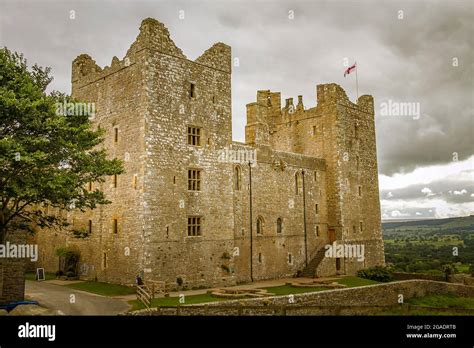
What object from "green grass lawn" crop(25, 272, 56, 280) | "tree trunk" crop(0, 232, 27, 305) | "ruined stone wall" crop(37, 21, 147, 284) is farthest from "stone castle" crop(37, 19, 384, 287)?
"tree trunk" crop(0, 232, 27, 305)

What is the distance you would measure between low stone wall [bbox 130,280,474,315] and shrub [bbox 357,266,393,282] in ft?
9.35

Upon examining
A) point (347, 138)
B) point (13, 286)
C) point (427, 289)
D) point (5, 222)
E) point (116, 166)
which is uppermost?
point (347, 138)

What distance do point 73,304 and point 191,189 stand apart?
1043 centimetres

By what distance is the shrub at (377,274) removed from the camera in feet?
133

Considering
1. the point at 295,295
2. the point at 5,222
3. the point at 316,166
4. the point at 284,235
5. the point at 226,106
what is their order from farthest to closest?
the point at 316,166 → the point at 284,235 → the point at 226,106 → the point at 295,295 → the point at 5,222

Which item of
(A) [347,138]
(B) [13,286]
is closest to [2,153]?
(B) [13,286]

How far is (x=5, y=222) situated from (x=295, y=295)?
16.1 metres

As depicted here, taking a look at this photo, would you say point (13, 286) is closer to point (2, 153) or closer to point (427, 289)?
point (2, 153)

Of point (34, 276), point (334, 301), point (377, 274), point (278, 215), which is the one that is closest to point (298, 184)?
point (278, 215)

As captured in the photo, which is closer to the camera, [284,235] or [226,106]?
[226,106]

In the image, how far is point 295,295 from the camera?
91.1 ft

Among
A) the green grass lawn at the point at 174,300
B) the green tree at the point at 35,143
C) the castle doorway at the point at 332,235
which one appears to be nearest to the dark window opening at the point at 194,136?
the green tree at the point at 35,143

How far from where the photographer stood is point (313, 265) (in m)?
39.7
